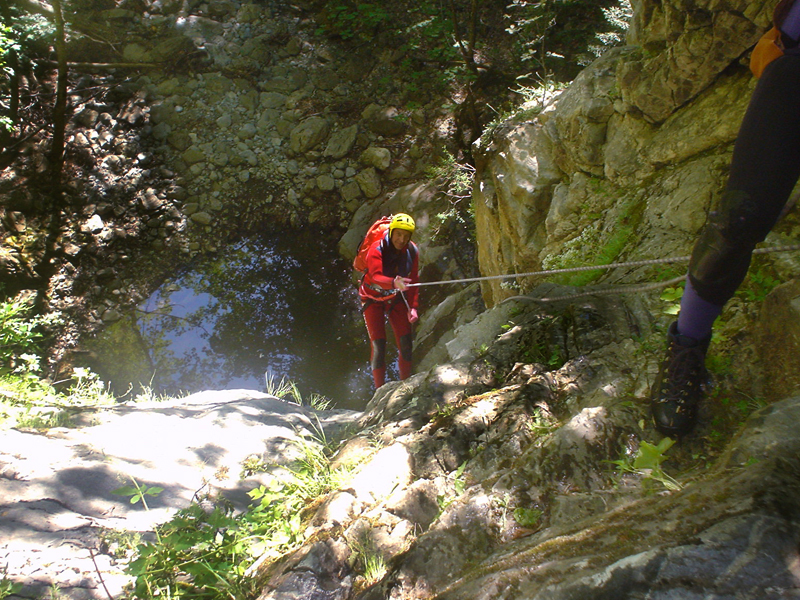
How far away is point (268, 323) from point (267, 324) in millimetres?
25

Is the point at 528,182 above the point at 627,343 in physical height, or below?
above

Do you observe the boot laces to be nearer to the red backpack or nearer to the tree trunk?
the red backpack

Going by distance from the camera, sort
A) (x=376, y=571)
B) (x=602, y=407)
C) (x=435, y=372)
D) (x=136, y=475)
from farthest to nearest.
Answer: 1. (x=435, y=372)
2. (x=136, y=475)
3. (x=602, y=407)
4. (x=376, y=571)

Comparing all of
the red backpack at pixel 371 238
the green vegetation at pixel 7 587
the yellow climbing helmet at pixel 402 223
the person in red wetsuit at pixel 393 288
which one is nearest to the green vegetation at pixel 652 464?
the green vegetation at pixel 7 587

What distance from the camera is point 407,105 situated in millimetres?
8867

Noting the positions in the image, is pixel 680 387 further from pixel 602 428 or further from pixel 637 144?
pixel 637 144

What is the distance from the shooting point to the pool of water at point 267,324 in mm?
6832

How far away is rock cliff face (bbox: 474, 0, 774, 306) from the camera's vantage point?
253cm

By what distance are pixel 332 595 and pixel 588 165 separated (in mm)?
3493

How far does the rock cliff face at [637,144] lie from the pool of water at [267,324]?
11.6 ft

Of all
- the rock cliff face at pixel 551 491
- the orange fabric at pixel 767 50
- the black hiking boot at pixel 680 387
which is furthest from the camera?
the black hiking boot at pixel 680 387

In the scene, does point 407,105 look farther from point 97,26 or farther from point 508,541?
point 508,541

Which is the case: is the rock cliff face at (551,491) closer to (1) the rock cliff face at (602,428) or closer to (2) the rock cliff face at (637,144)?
(1) the rock cliff face at (602,428)

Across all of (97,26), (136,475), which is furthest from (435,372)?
(97,26)
